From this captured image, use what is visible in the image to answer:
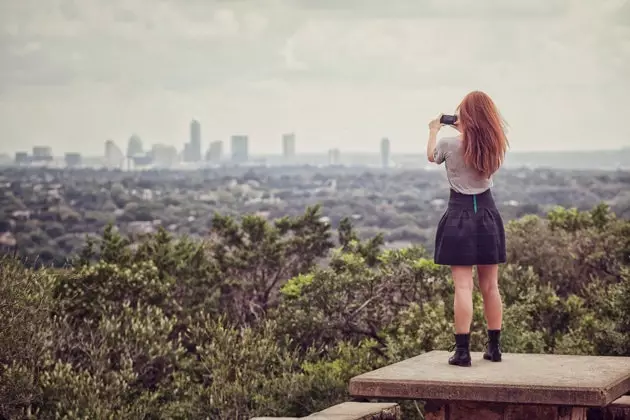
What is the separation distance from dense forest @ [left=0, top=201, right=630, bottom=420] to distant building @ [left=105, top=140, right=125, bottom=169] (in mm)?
50795

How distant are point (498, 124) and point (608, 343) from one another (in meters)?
14.2

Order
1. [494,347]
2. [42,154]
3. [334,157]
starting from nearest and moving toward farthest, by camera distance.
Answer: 1. [494,347]
2. [42,154]
3. [334,157]

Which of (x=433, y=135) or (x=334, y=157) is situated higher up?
(x=433, y=135)

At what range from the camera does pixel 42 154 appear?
270 ft

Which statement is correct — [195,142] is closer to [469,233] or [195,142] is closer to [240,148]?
[240,148]

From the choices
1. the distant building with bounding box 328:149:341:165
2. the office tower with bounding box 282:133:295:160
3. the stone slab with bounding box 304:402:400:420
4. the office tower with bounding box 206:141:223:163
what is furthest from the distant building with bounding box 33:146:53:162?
the stone slab with bounding box 304:402:400:420

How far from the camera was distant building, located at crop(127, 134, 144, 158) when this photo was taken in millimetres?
91125

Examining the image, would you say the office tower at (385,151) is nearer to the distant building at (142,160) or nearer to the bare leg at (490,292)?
the distant building at (142,160)

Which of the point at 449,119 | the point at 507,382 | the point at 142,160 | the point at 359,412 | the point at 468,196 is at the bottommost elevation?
the point at 359,412

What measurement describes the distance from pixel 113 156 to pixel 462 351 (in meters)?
79.8

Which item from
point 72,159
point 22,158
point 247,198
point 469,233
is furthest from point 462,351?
point 72,159

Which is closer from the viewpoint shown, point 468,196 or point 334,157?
A: point 468,196

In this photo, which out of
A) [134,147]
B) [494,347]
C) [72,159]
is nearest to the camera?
[494,347]

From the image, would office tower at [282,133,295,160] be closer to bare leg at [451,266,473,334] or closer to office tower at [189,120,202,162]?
office tower at [189,120,202,162]
